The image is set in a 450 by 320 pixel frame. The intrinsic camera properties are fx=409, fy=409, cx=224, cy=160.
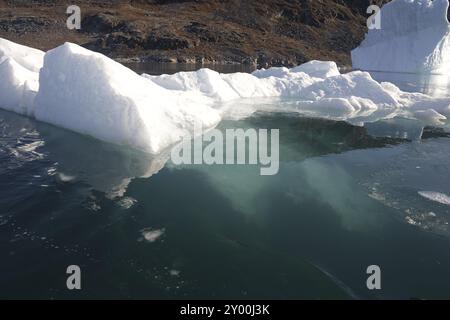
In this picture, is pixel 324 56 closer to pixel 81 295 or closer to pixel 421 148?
pixel 421 148

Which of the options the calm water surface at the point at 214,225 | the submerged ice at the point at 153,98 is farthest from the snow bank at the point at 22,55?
the calm water surface at the point at 214,225

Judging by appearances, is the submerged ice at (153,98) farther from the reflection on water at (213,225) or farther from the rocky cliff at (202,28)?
the rocky cliff at (202,28)

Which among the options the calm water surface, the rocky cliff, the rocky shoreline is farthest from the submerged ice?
the rocky cliff

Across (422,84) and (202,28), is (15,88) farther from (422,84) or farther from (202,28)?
(202,28)

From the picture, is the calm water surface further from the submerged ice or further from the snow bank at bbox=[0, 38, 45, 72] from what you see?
the snow bank at bbox=[0, 38, 45, 72]
